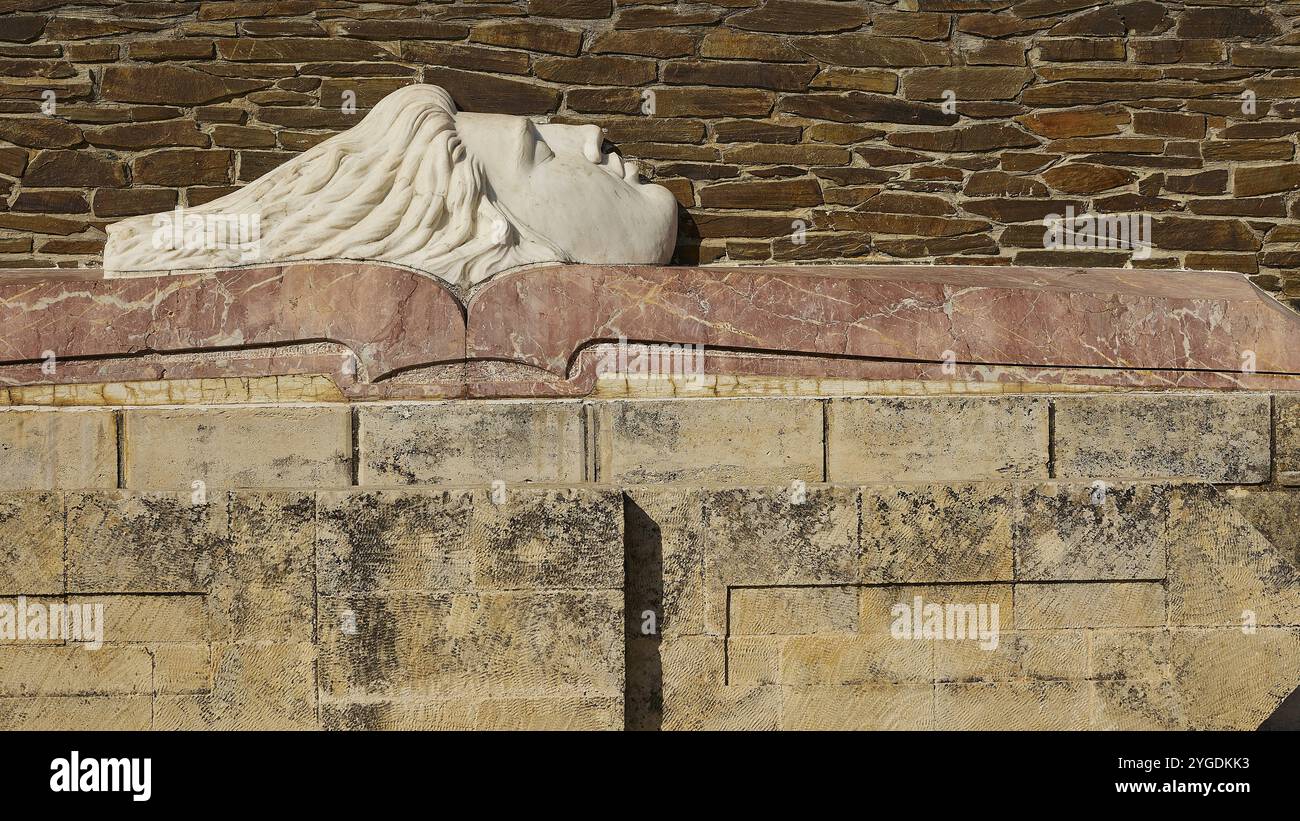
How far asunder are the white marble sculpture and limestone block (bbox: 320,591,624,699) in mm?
1592

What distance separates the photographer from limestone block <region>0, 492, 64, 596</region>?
314 cm

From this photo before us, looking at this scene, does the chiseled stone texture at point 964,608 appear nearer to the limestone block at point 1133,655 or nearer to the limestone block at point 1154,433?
the limestone block at point 1133,655

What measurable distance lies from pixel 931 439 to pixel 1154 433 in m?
0.70

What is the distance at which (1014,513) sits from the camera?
3.29 m

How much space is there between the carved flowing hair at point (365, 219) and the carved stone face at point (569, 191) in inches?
4.0

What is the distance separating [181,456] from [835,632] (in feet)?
6.88

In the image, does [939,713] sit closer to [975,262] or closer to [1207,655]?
[1207,655]

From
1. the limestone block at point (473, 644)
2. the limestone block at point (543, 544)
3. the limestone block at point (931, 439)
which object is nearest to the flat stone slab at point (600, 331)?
the limestone block at point (931, 439)

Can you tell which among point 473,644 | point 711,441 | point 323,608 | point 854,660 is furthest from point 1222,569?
point 323,608

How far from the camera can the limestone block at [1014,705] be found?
10.7ft

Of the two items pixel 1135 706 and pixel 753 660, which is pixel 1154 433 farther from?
pixel 753 660

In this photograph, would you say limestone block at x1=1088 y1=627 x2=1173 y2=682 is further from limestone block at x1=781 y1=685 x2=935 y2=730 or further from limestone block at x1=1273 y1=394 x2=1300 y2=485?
limestone block at x1=1273 y1=394 x2=1300 y2=485

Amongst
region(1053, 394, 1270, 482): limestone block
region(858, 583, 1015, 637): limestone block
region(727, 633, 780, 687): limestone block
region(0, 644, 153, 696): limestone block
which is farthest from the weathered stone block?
region(0, 644, 153, 696): limestone block

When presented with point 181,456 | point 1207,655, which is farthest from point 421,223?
point 1207,655
